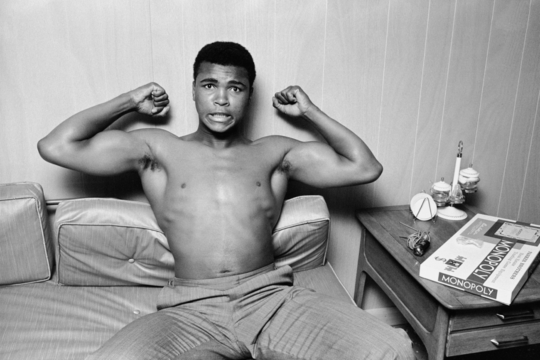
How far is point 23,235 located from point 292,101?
3.32ft

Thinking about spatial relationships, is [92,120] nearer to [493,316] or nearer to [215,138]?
[215,138]

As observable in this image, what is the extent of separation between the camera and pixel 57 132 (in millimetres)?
1371

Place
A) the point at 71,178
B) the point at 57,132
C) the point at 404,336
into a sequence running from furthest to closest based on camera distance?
the point at 71,178, the point at 57,132, the point at 404,336

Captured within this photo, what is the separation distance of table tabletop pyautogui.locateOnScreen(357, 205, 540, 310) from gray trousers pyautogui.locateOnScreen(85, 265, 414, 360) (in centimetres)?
20

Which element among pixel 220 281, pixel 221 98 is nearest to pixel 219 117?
pixel 221 98

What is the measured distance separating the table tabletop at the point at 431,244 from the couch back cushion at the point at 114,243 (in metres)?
0.26

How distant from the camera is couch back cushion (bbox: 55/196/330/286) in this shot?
1.42 metres

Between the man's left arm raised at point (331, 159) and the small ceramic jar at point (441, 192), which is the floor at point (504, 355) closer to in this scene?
the small ceramic jar at point (441, 192)

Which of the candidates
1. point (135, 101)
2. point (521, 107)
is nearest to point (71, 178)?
point (135, 101)

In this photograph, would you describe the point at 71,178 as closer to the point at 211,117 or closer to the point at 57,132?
the point at 57,132

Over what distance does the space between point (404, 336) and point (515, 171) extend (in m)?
1.25

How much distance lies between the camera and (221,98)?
1397 mm

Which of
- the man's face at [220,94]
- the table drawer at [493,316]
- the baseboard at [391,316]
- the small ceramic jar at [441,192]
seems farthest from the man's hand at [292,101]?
the baseboard at [391,316]

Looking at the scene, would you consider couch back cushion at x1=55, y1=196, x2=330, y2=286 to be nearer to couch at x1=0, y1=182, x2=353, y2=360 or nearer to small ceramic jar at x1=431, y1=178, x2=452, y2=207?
couch at x1=0, y1=182, x2=353, y2=360
